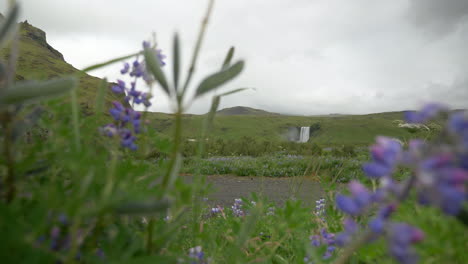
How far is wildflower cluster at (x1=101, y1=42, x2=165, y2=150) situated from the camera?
1039mm

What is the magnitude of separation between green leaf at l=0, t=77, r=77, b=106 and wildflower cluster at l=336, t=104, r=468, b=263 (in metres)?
0.59

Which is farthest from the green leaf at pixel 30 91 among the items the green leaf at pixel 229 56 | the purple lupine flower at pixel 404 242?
the purple lupine flower at pixel 404 242

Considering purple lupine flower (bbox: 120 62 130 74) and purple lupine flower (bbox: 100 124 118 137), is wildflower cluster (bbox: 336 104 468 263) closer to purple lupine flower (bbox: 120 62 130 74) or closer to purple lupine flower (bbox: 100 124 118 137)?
purple lupine flower (bbox: 100 124 118 137)

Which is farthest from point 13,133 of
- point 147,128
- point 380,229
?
point 380,229

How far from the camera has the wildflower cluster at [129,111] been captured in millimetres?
1039

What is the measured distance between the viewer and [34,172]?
0.80m

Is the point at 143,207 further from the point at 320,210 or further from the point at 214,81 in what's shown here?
the point at 320,210

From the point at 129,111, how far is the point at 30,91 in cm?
57

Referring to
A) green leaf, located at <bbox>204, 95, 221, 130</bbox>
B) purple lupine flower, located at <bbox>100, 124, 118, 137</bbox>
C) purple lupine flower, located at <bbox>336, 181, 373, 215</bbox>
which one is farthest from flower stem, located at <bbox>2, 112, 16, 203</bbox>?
purple lupine flower, located at <bbox>336, 181, 373, 215</bbox>

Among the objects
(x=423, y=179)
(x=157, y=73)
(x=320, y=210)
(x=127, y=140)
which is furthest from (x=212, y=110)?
(x=320, y=210)

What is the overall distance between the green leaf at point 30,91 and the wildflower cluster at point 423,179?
1.93 feet

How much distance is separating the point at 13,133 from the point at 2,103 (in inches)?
6.4

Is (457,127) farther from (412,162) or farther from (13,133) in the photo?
(13,133)

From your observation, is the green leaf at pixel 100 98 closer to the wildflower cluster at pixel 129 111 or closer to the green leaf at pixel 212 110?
the wildflower cluster at pixel 129 111
